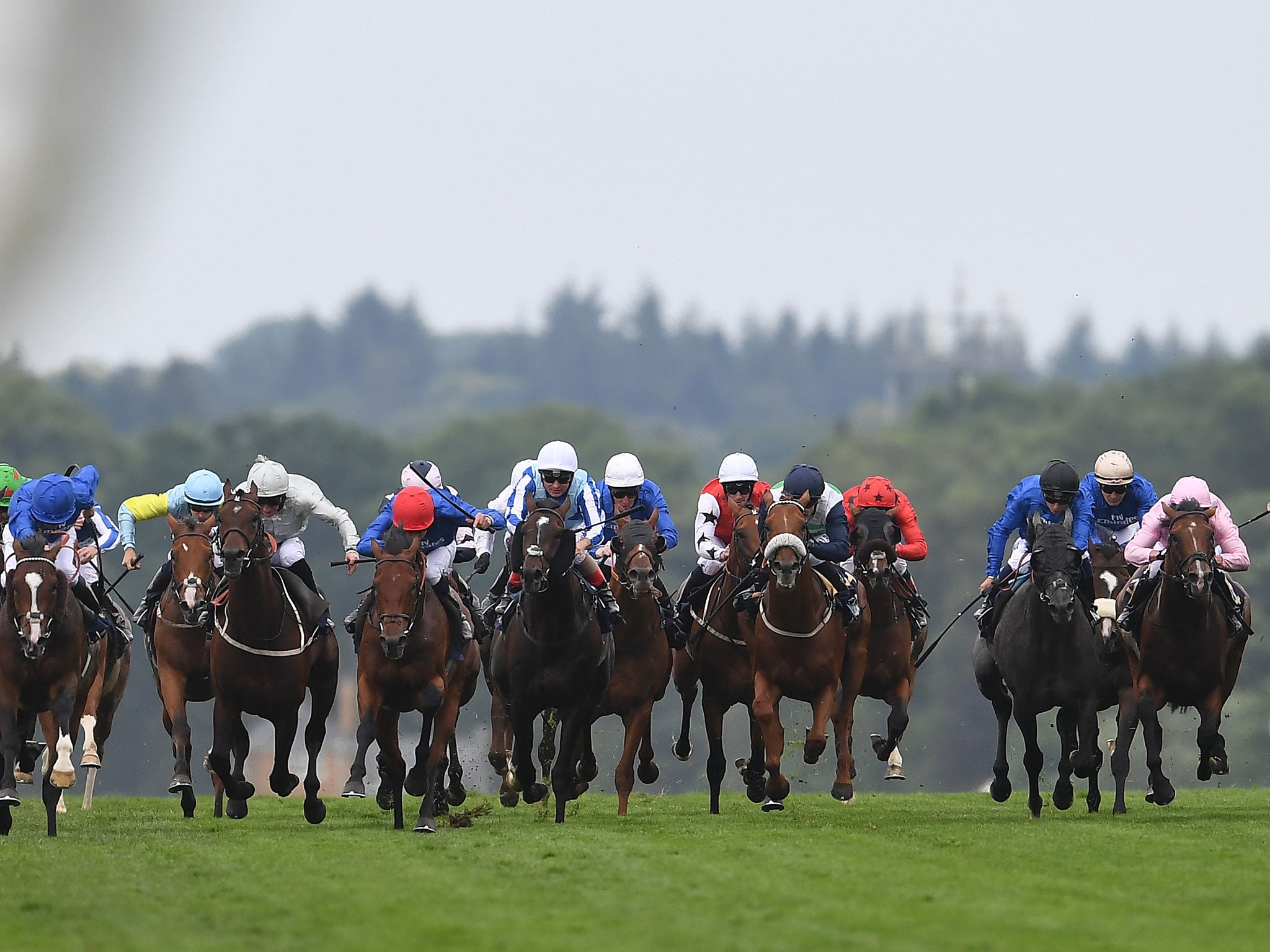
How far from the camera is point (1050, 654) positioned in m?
17.1

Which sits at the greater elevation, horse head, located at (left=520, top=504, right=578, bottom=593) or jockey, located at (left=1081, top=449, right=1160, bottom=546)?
jockey, located at (left=1081, top=449, right=1160, bottom=546)

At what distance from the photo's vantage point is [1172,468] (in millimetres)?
74875

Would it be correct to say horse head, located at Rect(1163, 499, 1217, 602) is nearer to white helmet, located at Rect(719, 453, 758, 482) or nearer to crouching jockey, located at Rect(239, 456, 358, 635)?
white helmet, located at Rect(719, 453, 758, 482)

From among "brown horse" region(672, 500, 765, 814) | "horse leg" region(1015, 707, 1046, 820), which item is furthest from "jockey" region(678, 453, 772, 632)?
"horse leg" region(1015, 707, 1046, 820)

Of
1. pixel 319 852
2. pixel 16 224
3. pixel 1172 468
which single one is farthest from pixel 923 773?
pixel 16 224

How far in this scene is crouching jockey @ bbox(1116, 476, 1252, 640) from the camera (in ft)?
55.7

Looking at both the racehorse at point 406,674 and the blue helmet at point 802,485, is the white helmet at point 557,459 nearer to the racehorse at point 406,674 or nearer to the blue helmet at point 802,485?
the racehorse at point 406,674

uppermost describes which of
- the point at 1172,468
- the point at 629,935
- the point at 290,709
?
the point at 1172,468

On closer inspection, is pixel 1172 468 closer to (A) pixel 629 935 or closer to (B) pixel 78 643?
(B) pixel 78 643

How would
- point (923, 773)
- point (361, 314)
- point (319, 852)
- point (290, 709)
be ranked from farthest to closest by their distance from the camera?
point (361, 314)
point (923, 773)
point (290, 709)
point (319, 852)

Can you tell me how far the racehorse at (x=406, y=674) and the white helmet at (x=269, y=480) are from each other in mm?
1363

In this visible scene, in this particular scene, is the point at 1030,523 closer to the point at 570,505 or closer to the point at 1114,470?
the point at 1114,470

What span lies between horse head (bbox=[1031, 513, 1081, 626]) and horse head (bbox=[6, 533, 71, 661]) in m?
6.72

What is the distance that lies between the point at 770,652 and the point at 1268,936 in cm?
711
